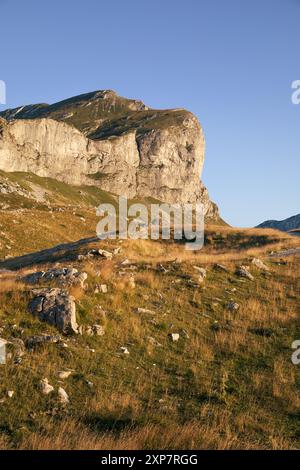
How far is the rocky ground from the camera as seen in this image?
776 cm

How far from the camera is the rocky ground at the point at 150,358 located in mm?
7762

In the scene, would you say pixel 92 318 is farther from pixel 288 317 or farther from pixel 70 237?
pixel 70 237

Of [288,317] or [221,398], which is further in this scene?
[288,317]

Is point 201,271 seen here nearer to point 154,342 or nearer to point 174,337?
point 174,337

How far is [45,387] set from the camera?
28.9 feet

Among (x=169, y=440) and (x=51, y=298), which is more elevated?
(x=51, y=298)

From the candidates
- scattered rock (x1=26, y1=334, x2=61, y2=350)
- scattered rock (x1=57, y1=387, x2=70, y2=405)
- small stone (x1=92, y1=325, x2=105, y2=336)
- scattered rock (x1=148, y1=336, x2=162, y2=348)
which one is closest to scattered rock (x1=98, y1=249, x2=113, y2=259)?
small stone (x1=92, y1=325, x2=105, y2=336)

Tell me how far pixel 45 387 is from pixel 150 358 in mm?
3299

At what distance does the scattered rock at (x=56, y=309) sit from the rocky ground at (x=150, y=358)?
0.03 m

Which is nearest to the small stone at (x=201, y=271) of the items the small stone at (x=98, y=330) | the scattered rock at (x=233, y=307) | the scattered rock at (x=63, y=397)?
the scattered rock at (x=233, y=307)

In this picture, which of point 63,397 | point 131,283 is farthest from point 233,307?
point 63,397

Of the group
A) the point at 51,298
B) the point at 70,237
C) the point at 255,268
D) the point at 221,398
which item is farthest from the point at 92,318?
the point at 70,237

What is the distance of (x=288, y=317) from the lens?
15.2 metres

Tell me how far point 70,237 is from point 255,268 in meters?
40.3
